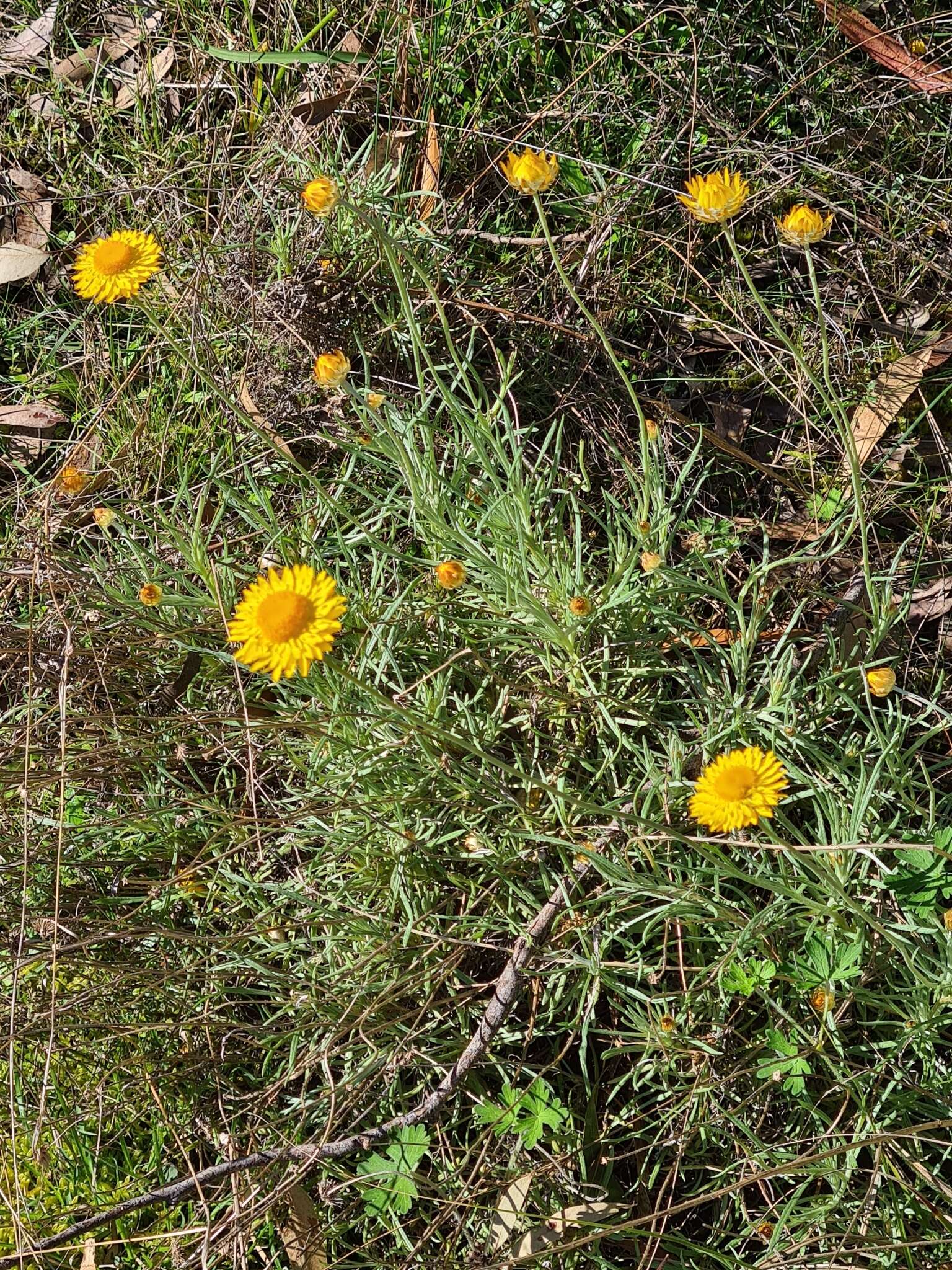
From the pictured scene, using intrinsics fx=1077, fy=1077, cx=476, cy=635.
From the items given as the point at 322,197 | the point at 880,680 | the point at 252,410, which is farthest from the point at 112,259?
the point at 880,680

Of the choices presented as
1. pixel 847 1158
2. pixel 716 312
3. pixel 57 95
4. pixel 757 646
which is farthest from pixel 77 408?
pixel 847 1158

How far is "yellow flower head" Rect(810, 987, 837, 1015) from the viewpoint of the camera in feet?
5.19

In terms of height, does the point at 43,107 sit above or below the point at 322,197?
below

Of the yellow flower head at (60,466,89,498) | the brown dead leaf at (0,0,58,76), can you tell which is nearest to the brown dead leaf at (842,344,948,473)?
the yellow flower head at (60,466,89,498)

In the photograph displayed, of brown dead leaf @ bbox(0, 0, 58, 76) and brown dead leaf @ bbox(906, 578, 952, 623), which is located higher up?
brown dead leaf @ bbox(0, 0, 58, 76)

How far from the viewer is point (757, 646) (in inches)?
80.7

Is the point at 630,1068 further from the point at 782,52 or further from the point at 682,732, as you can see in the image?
the point at 782,52

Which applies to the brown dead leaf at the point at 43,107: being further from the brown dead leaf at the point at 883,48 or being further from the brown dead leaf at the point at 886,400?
the brown dead leaf at the point at 886,400

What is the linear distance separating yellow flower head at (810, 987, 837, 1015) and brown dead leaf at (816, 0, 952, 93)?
1983 mm

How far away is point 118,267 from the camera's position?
1728 millimetres

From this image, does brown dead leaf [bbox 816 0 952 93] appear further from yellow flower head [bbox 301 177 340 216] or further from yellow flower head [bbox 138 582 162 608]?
yellow flower head [bbox 138 582 162 608]

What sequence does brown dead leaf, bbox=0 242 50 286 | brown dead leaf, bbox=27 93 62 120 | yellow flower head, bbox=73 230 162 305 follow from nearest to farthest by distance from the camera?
1. yellow flower head, bbox=73 230 162 305
2. brown dead leaf, bbox=0 242 50 286
3. brown dead leaf, bbox=27 93 62 120

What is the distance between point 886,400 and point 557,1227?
172 cm

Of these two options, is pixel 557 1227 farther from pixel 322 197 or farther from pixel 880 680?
pixel 322 197
